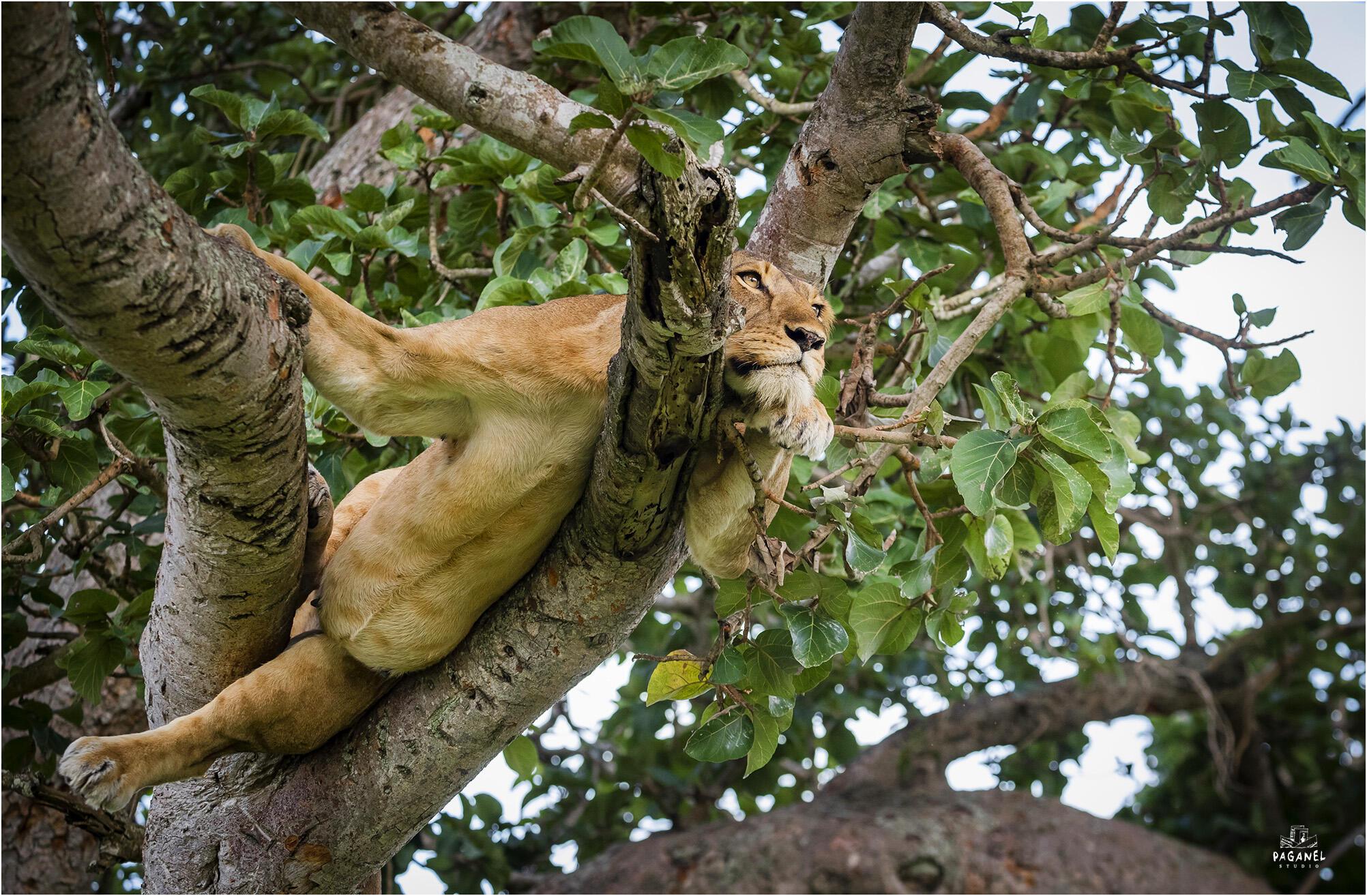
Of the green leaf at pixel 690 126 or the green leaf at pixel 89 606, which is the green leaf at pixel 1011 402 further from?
the green leaf at pixel 89 606

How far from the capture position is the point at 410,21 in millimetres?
3357

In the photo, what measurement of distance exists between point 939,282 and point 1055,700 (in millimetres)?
3777

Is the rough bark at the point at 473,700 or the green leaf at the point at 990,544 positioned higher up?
the green leaf at the point at 990,544

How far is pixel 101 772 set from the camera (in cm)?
282

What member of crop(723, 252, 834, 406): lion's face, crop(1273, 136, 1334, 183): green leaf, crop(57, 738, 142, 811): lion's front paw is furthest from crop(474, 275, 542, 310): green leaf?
crop(1273, 136, 1334, 183): green leaf

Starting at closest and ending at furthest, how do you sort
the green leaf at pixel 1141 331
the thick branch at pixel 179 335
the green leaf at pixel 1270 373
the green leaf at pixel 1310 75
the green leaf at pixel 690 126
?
the thick branch at pixel 179 335
the green leaf at pixel 690 126
the green leaf at pixel 1310 75
the green leaf at pixel 1270 373
the green leaf at pixel 1141 331

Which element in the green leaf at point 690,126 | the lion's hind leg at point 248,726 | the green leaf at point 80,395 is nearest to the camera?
the green leaf at point 690,126

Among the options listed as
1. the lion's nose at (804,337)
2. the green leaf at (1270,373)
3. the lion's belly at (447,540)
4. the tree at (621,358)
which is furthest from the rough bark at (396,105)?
the green leaf at (1270,373)

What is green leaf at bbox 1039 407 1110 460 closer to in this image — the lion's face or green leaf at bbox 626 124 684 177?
the lion's face

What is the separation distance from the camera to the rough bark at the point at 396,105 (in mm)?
5336

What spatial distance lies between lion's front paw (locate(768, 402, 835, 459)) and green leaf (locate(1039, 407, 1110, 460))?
53 cm

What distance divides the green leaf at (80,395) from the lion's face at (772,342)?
1.95m

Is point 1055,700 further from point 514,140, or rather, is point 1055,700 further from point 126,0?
point 126,0

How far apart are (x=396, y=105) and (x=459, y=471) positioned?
3262 mm
